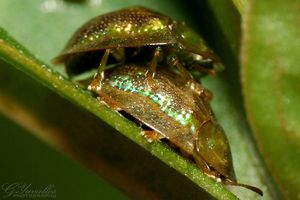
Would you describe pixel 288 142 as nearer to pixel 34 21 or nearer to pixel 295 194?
pixel 295 194

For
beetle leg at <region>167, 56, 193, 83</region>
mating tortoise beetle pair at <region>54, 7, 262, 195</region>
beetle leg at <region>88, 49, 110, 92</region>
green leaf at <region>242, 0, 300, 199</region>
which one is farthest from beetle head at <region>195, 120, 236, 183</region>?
green leaf at <region>242, 0, 300, 199</region>

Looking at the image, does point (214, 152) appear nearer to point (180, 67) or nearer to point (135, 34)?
point (180, 67)

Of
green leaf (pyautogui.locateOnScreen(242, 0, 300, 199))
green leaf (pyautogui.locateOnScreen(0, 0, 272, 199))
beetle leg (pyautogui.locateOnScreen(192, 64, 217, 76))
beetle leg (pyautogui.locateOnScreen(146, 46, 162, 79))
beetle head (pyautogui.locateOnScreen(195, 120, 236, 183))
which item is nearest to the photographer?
green leaf (pyautogui.locateOnScreen(242, 0, 300, 199))

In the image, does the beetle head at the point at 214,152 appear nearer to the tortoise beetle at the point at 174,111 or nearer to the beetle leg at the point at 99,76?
the tortoise beetle at the point at 174,111

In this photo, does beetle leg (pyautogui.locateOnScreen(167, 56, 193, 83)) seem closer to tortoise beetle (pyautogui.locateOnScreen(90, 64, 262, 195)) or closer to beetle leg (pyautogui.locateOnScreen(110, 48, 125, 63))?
tortoise beetle (pyautogui.locateOnScreen(90, 64, 262, 195))

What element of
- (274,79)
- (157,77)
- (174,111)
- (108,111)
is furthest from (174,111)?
(274,79)

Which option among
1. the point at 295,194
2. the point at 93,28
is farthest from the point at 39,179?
the point at 295,194

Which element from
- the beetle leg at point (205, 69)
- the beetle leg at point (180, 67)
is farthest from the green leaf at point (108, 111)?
the beetle leg at point (180, 67)

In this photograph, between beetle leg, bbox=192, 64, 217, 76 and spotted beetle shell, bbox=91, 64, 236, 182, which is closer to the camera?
spotted beetle shell, bbox=91, 64, 236, 182
